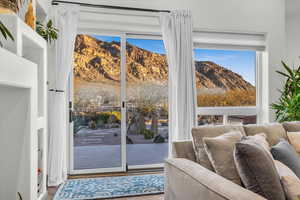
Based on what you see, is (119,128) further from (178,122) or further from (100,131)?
(178,122)

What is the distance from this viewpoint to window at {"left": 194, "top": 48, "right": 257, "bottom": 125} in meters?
3.86

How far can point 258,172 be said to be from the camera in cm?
126

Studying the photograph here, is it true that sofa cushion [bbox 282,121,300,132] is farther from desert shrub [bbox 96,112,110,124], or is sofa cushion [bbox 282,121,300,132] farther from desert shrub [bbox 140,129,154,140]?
desert shrub [bbox 96,112,110,124]

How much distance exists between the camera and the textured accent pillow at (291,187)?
1.29 meters

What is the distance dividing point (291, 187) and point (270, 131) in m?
0.80

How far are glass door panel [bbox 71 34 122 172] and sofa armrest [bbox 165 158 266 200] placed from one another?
6.31ft

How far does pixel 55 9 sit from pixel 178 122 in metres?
2.31

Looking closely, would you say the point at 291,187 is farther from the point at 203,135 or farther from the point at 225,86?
the point at 225,86

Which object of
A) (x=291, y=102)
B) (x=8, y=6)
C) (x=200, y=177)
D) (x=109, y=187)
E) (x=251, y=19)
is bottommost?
(x=109, y=187)

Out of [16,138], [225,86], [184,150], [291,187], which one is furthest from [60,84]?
[291,187]

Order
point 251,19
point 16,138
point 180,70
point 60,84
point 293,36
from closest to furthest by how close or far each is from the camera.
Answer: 1. point 16,138
2. point 60,84
3. point 180,70
4. point 251,19
5. point 293,36

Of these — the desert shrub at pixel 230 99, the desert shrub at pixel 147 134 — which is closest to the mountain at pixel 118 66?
the desert shrub at pixel 230 99

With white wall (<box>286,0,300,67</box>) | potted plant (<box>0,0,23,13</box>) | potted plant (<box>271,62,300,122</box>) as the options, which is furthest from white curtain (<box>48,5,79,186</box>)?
white wall (<box>286,0,300,67</box>)

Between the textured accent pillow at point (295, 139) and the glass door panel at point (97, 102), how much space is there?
228cm
